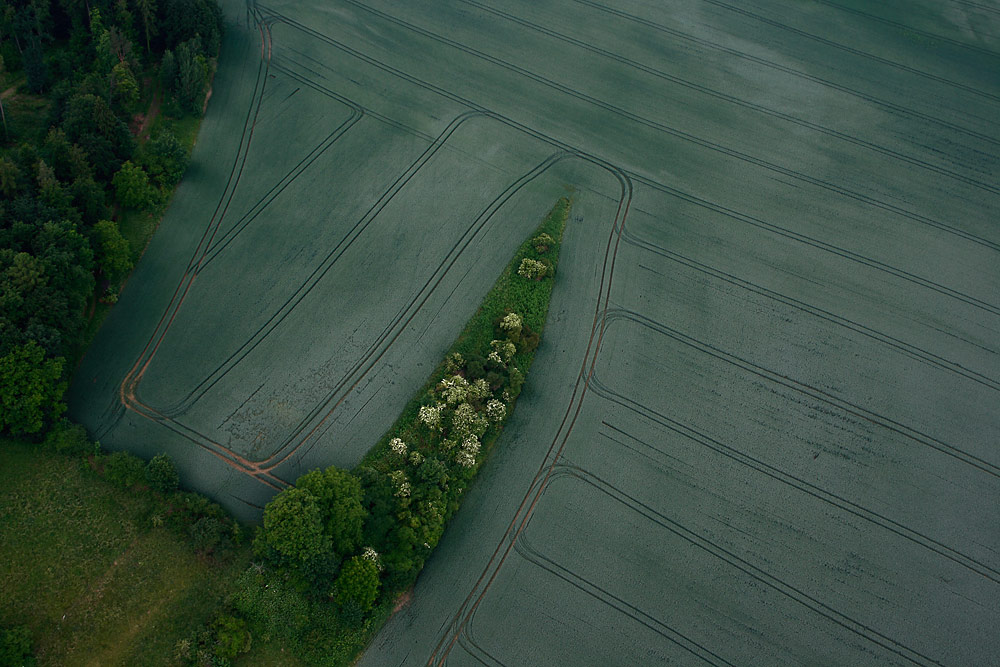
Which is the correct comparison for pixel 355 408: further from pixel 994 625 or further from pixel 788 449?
pixel 994 625

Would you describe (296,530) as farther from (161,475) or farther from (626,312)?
(626,312)

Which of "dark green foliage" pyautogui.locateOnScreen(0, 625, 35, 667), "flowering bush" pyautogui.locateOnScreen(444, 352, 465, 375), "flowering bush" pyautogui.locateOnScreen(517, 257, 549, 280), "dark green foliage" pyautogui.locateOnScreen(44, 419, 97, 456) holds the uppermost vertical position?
"flowering bush" pyautogui.locateOnScreen(517, 257, 549, 280)

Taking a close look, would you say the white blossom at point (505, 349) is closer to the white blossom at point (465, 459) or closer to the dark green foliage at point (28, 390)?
the white blossom at point (465, 459)

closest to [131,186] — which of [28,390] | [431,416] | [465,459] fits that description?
[28,390]

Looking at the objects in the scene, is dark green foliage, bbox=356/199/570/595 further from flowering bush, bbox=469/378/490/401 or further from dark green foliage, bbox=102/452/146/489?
dark green foliage, bbox=102/452/146/489

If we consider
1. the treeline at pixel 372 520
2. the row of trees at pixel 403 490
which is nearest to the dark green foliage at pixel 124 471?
the row of trees at pixel 403 490

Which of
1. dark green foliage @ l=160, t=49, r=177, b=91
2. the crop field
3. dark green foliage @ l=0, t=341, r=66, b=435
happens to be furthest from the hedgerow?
dark green foliage @ l=160, t=49, r=177, b=91
